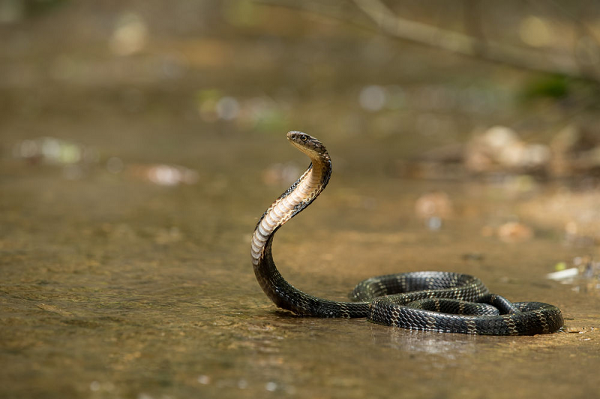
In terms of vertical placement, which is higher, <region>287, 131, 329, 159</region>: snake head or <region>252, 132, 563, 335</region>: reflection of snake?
<region>287, 131, 329, 159</region>: snake head

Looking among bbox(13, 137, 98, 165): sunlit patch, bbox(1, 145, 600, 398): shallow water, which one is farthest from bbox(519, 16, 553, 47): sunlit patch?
bbox(13, 137, 98, 165): sunlit patch

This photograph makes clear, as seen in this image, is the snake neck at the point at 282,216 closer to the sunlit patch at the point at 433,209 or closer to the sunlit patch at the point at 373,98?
the sunlit patch at the point at 433,209

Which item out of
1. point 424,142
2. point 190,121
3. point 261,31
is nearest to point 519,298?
point 424,142

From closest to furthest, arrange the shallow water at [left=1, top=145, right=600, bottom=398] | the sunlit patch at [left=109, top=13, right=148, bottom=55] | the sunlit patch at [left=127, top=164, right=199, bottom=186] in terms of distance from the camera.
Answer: the shallow water at [left=1, top=145, right=600, bottom=398] → the sunlit patch at [left=127, top=164, right=199, bottom=186] → the sunlit patch at [left=109, top=13, right=148, bottom=55]

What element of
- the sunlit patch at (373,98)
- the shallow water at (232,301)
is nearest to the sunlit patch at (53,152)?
the shallow water at (232,301)

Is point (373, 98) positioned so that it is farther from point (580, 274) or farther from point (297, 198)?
point (297, 198)

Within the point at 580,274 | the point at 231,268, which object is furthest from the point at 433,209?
the point at 231,268

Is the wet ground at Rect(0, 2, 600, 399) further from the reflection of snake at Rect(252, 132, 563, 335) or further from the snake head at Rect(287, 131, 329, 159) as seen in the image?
the snake head at Rect(287, 131, 329, 159)

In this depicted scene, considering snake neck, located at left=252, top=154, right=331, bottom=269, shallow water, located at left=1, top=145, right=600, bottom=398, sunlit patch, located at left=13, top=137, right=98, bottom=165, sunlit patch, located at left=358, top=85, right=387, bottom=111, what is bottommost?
shallow water, located at left=1, top=145, right=600, bottom=398
